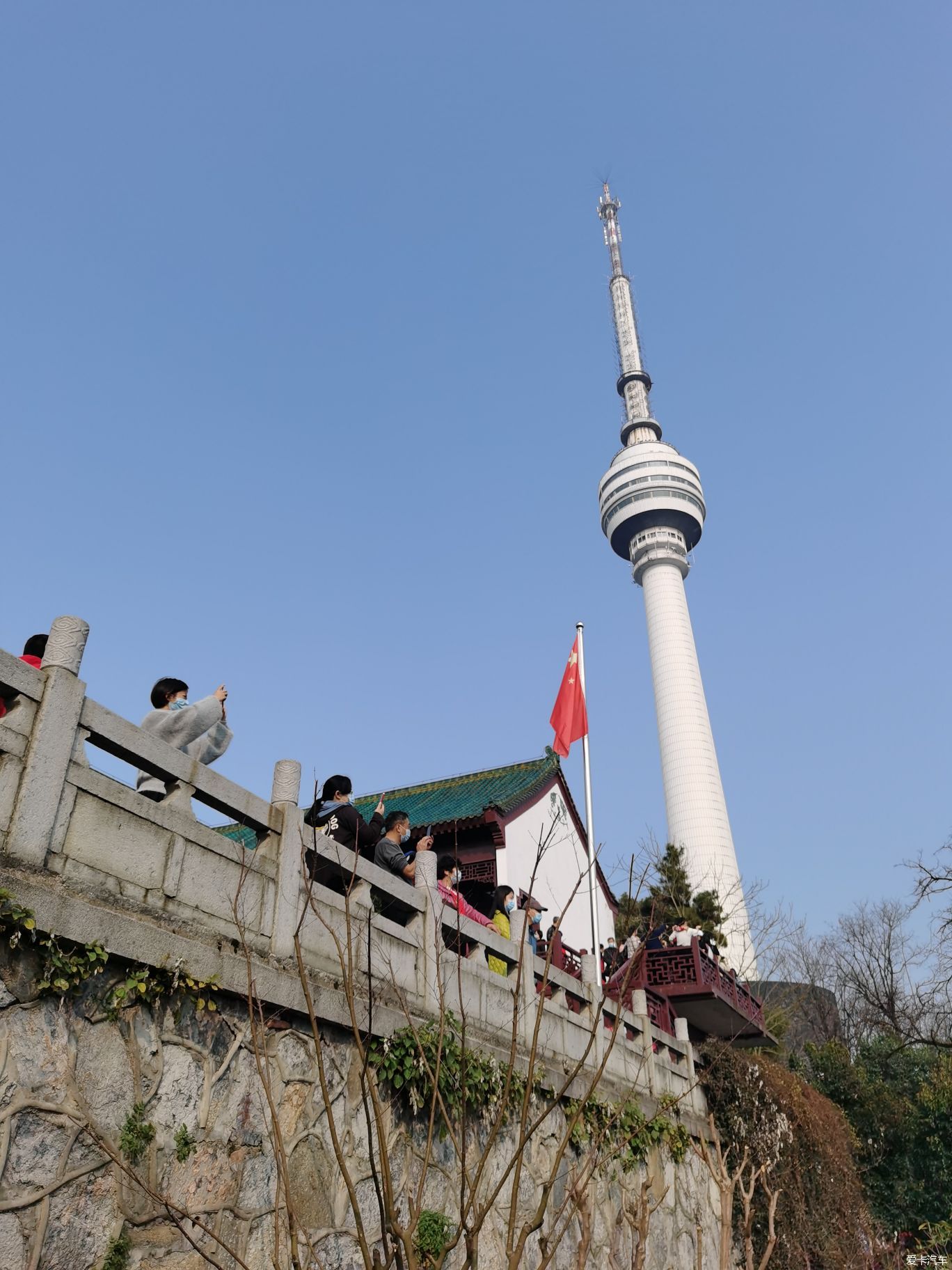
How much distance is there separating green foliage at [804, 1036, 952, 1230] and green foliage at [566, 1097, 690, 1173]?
10.5 meters

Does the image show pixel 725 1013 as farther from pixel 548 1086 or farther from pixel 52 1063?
pixel 52 1063

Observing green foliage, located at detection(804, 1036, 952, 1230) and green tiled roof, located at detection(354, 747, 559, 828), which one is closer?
green tiled roof, located at detection(354, 747, 559, 828)

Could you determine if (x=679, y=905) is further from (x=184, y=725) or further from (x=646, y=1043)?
(x=184, y=725)

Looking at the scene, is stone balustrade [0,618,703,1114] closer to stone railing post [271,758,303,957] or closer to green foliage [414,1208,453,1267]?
stone railing post [271,758,303,957]

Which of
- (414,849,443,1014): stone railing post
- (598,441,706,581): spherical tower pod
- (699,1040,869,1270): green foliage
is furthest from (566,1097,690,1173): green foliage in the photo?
(598,441,706,581): spherical tower pod

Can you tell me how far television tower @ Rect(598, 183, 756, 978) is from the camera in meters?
50.7

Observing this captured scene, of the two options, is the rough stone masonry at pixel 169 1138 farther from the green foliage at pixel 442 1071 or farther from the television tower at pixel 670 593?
the television tower at pixel 670 593

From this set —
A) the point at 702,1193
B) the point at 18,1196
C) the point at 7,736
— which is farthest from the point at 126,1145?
the point at 702,1193

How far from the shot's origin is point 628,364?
74.8m

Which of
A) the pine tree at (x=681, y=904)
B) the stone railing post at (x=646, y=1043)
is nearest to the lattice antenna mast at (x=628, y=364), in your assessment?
the pine tree at (x=681, y=904)

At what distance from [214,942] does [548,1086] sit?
513 cm

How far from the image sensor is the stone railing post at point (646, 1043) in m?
13.0

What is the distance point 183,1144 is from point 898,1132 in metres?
22.1

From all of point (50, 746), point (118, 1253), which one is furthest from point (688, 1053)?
point (50, 746)
